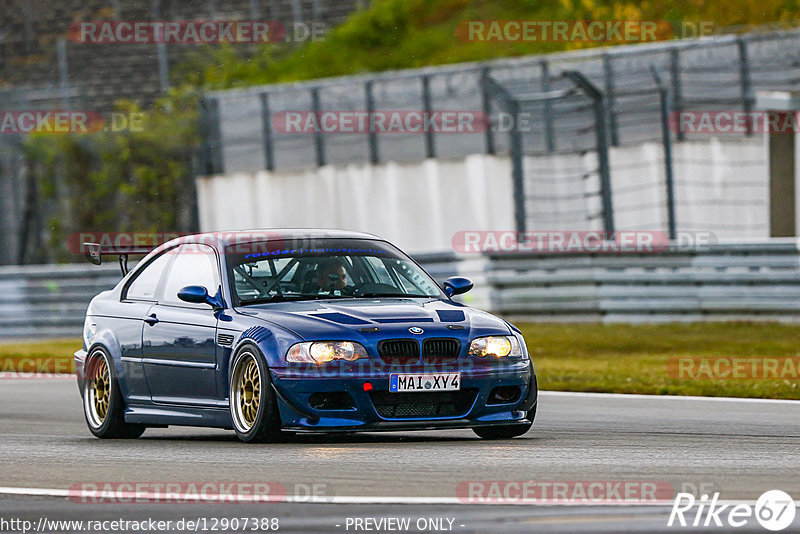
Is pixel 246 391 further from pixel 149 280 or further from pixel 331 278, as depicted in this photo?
pixel 149 280

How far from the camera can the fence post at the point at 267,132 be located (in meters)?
28.8

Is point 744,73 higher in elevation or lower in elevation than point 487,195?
higher

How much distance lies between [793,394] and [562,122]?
12.0 metres

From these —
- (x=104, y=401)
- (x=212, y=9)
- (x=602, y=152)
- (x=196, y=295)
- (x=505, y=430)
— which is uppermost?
(x=212, y=9)

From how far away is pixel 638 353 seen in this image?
19.0m

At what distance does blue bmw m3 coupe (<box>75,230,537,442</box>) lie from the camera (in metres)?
9.95

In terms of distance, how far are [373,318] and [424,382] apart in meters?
0.48

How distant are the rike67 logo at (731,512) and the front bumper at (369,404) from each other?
2.66 meters

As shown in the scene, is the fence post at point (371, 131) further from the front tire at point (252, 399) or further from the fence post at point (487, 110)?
the front tire at point (252, 399)

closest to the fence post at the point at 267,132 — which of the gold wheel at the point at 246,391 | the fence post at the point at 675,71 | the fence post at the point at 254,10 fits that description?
the fence post at the point at 675,71

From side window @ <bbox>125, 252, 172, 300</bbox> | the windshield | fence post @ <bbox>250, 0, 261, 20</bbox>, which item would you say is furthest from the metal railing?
fence post @ <bbox>250, 0, 261, 20</bbox>

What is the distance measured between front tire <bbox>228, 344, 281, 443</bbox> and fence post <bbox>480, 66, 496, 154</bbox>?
52.5 feet

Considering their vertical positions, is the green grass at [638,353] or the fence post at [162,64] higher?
the fence post at [162,64]

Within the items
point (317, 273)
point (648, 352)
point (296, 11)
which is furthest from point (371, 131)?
point (317, 273)
